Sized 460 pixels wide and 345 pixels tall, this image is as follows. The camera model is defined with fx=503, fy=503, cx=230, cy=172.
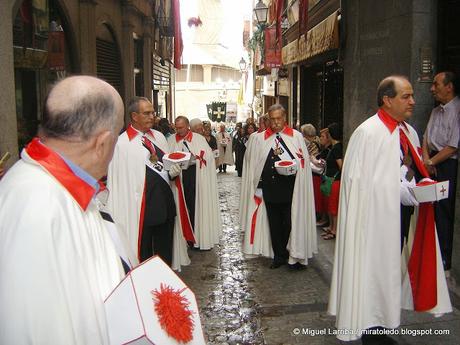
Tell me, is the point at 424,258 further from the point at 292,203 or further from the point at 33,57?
the point at 33,57

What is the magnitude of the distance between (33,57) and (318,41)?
18.7 feet

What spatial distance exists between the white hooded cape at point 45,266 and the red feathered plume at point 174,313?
0.22 metres

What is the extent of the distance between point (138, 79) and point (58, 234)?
1566 centimetres

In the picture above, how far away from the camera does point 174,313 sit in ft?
6.01

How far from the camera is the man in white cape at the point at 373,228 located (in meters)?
3.80

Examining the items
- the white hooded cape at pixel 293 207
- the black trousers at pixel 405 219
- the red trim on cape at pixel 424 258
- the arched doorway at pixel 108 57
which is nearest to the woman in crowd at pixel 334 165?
the white hooded cape at pixel 293 207

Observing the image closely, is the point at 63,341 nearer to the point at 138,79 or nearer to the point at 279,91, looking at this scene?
the point at 138,79

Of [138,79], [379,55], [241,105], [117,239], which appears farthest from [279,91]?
[241,105]

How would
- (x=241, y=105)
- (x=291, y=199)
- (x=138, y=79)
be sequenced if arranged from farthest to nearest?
1. (x=241, y=105)
2. (x=138, y=79)
3. (x=291, y=199)

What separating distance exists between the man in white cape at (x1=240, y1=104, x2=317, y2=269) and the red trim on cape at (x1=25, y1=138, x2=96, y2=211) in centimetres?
480

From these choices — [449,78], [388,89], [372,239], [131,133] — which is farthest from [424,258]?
[131,133]

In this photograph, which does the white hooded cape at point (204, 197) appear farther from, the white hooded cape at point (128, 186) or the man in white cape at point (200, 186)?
the white hooded cape at point (128, 186)

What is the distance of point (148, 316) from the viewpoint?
175cm

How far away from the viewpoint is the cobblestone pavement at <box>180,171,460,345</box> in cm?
450
